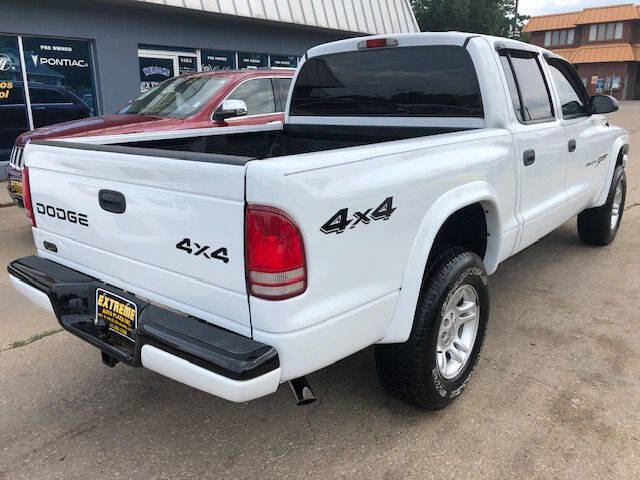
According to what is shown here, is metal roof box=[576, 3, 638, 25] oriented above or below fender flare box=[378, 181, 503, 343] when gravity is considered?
above

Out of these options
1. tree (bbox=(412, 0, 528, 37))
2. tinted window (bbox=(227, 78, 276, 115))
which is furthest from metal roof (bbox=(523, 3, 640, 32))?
tinted window (bbox=(227, 78, 276, 115))

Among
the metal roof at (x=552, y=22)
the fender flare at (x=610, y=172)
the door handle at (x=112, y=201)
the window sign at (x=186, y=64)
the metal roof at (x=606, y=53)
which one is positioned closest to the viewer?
the door handle at (x=112, y=201)

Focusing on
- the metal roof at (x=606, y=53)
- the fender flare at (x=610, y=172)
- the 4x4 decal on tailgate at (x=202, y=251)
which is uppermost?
the metal roof at (x=606, y=53)

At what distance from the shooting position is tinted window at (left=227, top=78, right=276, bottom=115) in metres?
6.76

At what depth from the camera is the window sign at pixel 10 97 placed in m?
9.18

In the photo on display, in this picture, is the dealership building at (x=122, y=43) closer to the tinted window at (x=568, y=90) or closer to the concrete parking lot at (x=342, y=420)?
the concrete parking lot at (x=342, y=420)

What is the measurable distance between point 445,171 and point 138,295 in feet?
4.88

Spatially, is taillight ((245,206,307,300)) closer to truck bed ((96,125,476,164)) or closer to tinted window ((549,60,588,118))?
truck bed ((96,125,476,164))

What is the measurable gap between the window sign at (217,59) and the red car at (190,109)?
5.43 meters

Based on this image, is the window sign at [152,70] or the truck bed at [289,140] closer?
the truck bed at [289,140]

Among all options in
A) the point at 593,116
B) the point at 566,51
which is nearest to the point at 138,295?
the point at 593,116

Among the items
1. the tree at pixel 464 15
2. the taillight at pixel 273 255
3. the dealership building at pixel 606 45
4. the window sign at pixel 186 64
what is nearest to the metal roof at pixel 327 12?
the window sign at pixel 186 64

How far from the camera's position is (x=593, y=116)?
4641mm

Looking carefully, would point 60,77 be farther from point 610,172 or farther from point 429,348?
point 429,348
